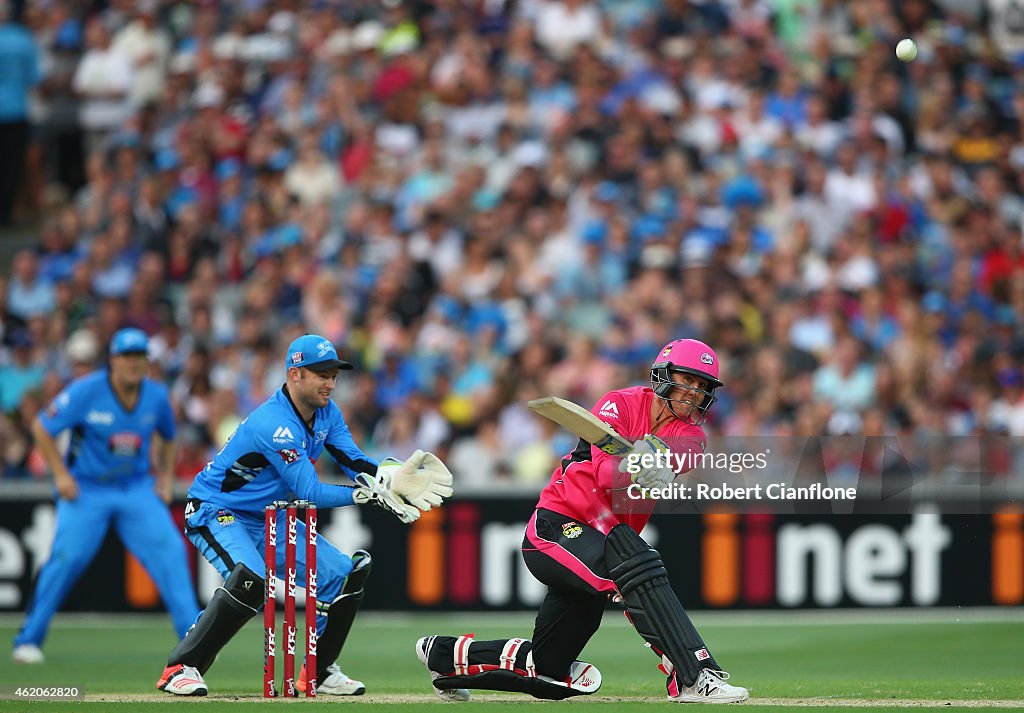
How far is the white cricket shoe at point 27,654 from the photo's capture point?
1219 cm

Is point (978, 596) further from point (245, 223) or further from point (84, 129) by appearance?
point (84, 129)

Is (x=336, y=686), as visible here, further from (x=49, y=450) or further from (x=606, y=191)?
(x=606, y=191)

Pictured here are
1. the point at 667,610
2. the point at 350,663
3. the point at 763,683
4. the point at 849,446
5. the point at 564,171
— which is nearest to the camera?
A: the point at 667,610

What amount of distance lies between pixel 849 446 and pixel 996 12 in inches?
329

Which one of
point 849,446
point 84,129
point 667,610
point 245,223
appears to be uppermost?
point 84,129

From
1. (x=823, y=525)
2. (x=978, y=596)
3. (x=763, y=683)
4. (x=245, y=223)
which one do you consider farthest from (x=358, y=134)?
(x=763, y=683)

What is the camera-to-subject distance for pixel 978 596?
49.0 ft

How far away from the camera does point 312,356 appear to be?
30.5ft

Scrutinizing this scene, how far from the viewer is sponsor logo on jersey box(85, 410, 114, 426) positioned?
12.3 meters

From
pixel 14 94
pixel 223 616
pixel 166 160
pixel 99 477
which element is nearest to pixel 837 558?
pixel 99 477

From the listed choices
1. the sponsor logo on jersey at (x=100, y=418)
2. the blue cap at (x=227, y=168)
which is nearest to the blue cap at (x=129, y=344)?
the sponsor logo on jersey at (x=100, y=418)

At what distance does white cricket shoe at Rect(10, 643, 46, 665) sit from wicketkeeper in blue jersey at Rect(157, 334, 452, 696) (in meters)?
3.23

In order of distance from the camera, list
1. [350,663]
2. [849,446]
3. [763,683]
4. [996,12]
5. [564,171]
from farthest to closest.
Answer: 1. [996,12]
2. [564,171]
3. [849,446]
4. [350,663]
5. [763,683]

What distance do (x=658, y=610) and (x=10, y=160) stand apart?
557 inches
